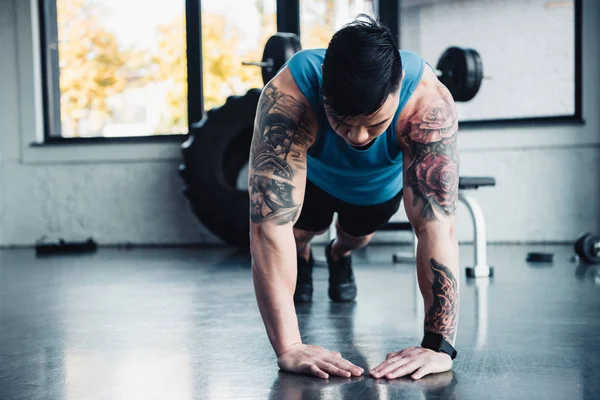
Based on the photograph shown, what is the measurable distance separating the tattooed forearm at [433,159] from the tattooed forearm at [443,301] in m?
0.11

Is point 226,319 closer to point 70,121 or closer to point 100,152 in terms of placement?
point 100,152

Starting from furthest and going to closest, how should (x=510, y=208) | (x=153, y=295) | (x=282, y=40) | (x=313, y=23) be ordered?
A: (x=313, y=23) → (x=510, y=208) → (x=282, y=40) → (x=153, y=295)

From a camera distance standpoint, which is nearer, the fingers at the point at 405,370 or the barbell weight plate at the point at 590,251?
the fingers at the point at 405,370

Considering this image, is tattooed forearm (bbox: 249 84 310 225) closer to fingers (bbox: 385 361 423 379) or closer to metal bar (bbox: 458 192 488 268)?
fingers (bbox: 385 361 423 379)

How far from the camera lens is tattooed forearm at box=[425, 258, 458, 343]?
1280 mm

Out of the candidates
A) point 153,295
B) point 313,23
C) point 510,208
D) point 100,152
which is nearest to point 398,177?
point 153,295

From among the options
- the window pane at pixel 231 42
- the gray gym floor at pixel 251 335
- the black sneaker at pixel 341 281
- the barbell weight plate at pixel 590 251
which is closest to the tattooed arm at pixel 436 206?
the gray gym floor at pixel 251 335

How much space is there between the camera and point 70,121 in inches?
178

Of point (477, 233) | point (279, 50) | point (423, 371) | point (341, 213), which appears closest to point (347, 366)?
point (423, 371)

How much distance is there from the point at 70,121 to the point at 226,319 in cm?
311

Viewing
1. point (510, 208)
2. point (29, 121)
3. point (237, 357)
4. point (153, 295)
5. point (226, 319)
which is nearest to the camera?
point (237, 357)

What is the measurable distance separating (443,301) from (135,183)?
3366 mm

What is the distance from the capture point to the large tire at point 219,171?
12.1 ft

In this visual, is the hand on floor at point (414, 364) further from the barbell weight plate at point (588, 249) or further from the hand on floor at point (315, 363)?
the barbell weight plate at point (588, 249)
